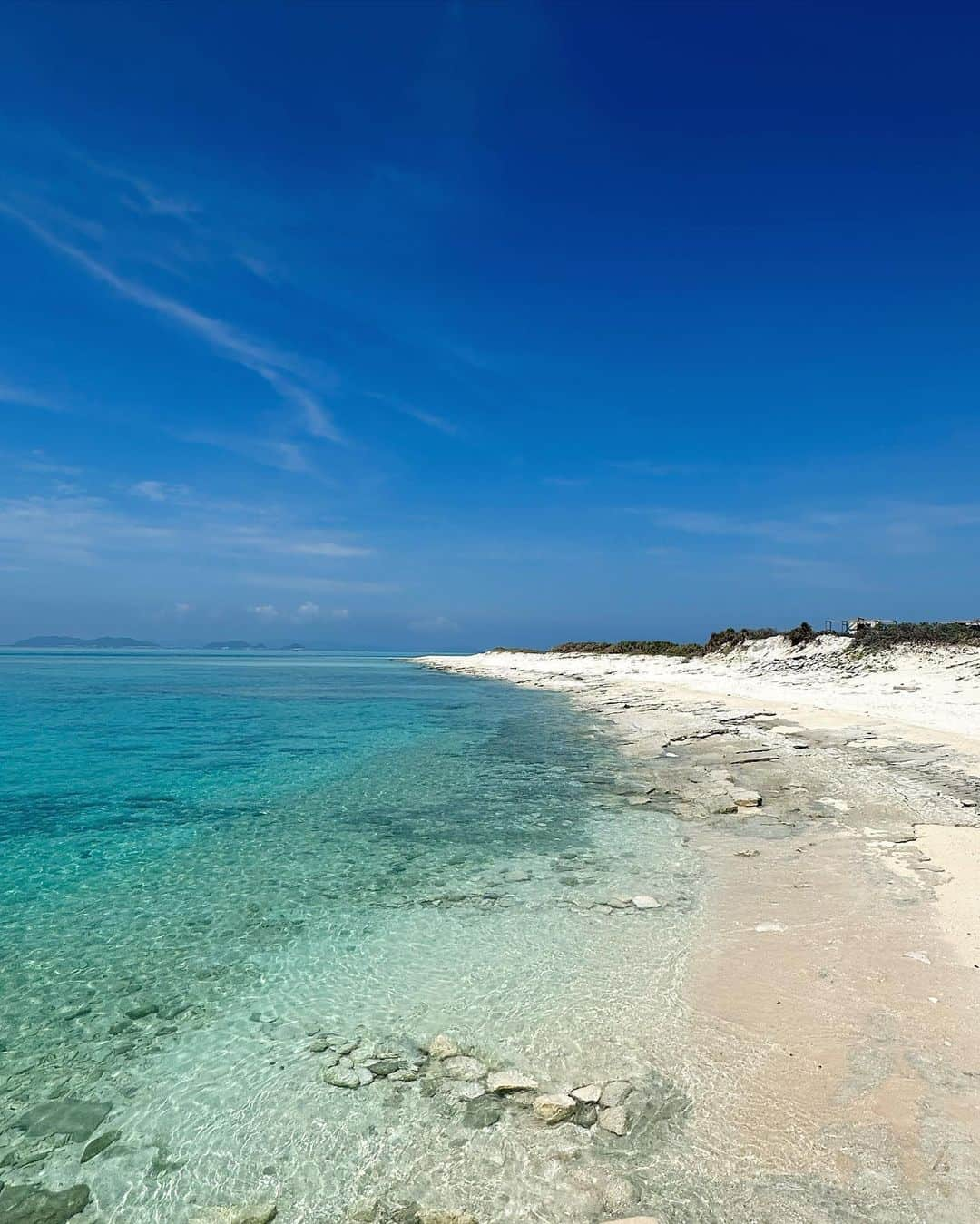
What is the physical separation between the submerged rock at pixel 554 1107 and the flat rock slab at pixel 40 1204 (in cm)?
293

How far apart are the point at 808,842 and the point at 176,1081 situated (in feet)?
30.8

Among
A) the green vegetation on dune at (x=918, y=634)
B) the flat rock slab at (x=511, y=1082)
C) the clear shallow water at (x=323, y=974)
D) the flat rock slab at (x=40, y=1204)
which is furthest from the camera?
the green vegetation on dune at (x=918, y=634)

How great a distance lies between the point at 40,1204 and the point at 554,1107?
3302 mm

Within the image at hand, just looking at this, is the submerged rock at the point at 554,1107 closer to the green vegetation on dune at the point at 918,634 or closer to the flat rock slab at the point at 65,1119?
the flat rock slab at the point at 65,1119

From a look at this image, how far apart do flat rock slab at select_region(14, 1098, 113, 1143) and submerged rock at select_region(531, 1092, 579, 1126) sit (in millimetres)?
3169

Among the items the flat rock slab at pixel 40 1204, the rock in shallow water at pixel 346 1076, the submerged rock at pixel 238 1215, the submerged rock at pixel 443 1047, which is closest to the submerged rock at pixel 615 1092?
the submerged rock at pixel 443 1047

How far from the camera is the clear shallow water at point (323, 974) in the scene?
Answer: 4.34 meters

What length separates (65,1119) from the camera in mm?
4859

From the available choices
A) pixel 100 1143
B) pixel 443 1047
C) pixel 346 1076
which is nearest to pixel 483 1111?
pixel 443 1047

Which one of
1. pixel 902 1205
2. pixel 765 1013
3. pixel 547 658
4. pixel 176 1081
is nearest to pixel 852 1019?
pixel 765 1013

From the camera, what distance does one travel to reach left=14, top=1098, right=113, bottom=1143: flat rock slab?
15.5ft

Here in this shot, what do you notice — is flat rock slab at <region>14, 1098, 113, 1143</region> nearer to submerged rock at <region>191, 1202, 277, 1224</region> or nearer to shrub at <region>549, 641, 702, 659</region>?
submerged rock at <region>191, 1202, 277, 1224</region>

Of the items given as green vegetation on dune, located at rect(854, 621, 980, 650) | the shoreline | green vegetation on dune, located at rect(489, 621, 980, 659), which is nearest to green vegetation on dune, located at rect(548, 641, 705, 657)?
green vegetation on dune, located at rect(489, 621, 980, 659)

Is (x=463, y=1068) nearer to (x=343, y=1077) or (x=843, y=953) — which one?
(x=343, y=1077)
